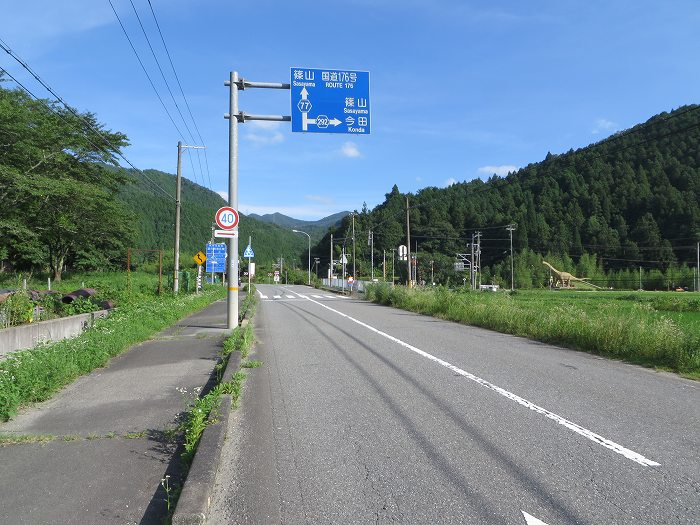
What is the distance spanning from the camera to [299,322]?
60.3 feet

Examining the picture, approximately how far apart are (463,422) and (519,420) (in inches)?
23.7

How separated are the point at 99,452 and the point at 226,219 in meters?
9.09

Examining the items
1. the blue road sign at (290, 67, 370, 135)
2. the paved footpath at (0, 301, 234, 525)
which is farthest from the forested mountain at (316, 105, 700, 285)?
the paved footpath at (0, 301, 234, 525)

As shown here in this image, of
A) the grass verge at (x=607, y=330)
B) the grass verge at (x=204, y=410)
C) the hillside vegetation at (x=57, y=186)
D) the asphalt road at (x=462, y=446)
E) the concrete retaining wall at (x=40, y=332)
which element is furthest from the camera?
the hillside vegetation at (x=57, y=186)

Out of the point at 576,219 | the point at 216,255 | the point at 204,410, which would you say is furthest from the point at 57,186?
the point at 576,219

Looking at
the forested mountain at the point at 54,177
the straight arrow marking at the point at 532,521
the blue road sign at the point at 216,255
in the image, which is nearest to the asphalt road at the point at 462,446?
the straight arrow marking at the point at 532,521

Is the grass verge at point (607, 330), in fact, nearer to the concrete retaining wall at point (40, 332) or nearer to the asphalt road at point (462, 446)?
the asphalt road at point (462, 446)

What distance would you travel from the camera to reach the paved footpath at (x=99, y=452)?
3.59 meters

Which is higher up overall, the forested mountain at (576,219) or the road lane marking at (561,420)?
the forested mountain at (576,219)

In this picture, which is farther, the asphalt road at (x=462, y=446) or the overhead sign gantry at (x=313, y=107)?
the overhead sign gantry at (x=313, y=107)

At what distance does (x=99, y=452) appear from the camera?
4.69 metres

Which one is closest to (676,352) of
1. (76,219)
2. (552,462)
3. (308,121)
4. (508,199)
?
(552,462)

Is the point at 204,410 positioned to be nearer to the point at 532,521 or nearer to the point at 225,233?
the point at 532,521

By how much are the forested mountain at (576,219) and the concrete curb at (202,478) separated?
38.7 metres
